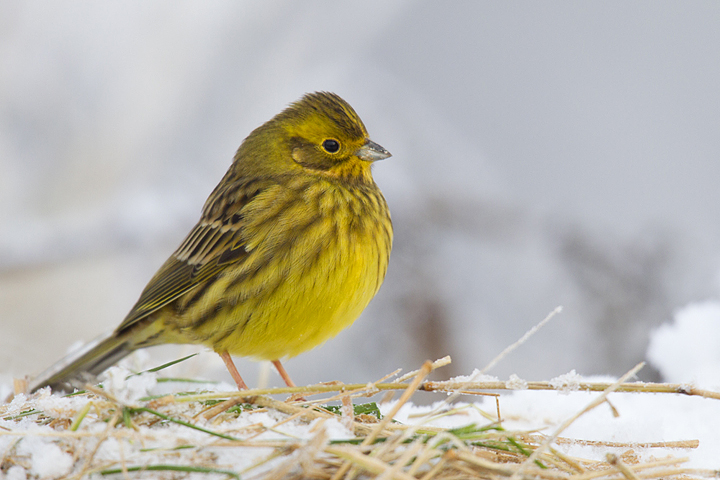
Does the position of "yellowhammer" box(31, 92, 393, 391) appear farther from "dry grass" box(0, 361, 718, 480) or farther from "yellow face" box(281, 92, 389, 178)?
"dry grass" box(0, 361, 718, 480)

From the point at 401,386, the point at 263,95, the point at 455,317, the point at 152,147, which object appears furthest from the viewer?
the point at 152,147

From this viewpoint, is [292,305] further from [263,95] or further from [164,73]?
[164,73]

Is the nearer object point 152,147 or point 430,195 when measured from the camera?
point 430,195

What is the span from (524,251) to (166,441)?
3.74 meters

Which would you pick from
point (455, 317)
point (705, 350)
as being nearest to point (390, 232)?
point (705, 350)

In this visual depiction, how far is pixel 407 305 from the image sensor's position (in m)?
5.11

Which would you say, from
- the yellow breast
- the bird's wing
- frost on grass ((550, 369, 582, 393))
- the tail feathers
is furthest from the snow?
the bird's wing

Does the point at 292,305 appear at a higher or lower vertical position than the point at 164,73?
lower

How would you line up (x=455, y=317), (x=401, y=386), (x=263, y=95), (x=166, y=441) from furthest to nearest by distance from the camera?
1. (x=263, y=95)
2. (x=455, y=317)
3. (x=401, y=386)
4. (x=166, y=441)

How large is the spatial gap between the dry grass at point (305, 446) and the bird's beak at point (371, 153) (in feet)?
4.63

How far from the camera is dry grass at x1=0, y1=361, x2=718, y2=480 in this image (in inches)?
69.5

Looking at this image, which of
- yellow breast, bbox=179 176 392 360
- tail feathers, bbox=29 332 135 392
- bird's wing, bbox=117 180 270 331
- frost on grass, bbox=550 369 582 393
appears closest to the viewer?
frost on grass, bbox=550 369 582 393

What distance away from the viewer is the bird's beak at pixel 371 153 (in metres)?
3.32

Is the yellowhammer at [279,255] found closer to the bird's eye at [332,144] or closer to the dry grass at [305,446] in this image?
the bird's eye at [332,144]
